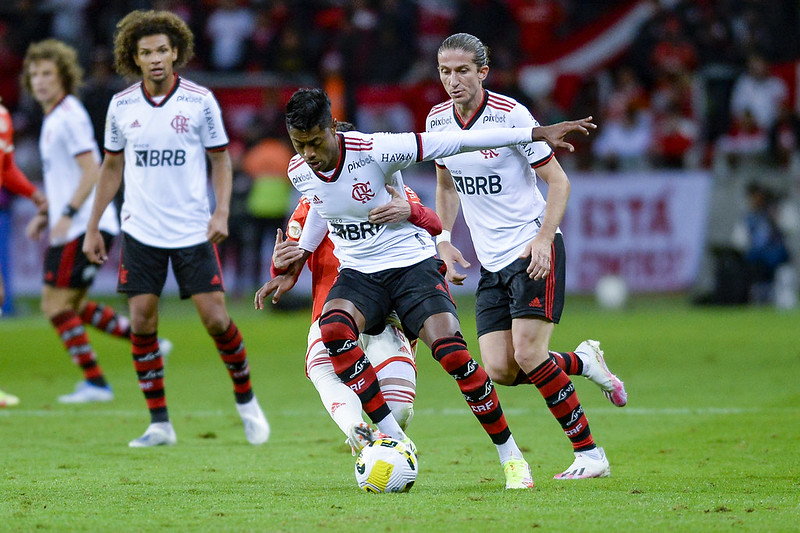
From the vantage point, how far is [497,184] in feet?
21.9

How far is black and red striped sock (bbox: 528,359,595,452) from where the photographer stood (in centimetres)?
641

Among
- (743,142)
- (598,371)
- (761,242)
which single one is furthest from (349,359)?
(743,142)

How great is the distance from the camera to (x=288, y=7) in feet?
72.1

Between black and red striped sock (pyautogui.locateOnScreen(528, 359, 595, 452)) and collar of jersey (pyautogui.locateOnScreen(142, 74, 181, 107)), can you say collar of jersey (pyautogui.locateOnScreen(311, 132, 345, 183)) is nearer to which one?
black and red striped sock (pyautogui.locateOnScreen(528, 359, 595, 452))

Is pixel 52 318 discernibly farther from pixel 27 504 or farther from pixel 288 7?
pixel 288 7

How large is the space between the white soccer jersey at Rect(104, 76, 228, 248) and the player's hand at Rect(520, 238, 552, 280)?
269 centimetres

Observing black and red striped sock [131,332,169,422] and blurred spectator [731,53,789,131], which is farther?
blurred spectator [731,53,789,131]

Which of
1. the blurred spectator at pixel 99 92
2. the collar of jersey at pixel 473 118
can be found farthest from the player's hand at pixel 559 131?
the blurred spectator at pixel 99 92

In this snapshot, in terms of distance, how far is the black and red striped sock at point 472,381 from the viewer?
239 inches

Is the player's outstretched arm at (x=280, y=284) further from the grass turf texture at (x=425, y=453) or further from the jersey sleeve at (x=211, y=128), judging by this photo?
the jersey sleeve at (x=211, y=128)

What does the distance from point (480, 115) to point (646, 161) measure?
41.3ft

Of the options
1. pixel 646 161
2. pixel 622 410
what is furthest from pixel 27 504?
pixel 646 161

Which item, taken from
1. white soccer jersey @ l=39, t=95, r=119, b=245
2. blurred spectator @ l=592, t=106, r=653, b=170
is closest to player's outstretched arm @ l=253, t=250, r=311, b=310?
white soccer jersey @ l=39, t=95, r=119, b=245

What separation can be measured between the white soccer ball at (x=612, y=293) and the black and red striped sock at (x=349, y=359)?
1202cm
